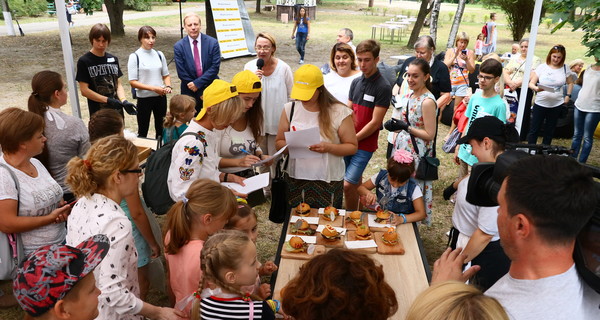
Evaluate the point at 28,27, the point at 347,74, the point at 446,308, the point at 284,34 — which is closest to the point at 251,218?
the point at 446,308

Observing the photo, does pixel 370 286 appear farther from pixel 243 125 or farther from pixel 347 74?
pixel 347 74

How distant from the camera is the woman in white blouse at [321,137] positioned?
10.4 ft

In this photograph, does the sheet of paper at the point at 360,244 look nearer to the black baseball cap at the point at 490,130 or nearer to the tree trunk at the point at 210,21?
the black baseball cap at the point at 490,130

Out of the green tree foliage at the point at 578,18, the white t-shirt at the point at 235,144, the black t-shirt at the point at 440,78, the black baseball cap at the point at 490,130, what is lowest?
the white t-shirt at the point at 235,144

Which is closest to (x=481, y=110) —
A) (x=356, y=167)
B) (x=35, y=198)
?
(x=356, y=167)

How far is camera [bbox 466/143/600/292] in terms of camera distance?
4.26ft

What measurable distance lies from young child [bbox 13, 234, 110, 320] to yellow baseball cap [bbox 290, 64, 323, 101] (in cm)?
201

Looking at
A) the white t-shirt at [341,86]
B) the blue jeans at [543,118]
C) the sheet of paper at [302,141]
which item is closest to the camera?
the sheet of paper at [302,141]

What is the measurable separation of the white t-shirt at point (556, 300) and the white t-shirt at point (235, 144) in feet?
7.84

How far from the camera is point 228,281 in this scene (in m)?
1.80

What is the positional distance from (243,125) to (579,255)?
8.58 feet

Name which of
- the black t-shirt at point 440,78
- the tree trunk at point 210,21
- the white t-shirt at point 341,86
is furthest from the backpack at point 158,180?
the tree trunk at point 210,21

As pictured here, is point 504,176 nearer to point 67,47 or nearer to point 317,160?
point 317,160

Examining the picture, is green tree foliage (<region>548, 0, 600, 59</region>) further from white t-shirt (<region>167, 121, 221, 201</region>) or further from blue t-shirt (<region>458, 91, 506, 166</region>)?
white t-shirt (<region>167, 121, 221, 201</region>)
